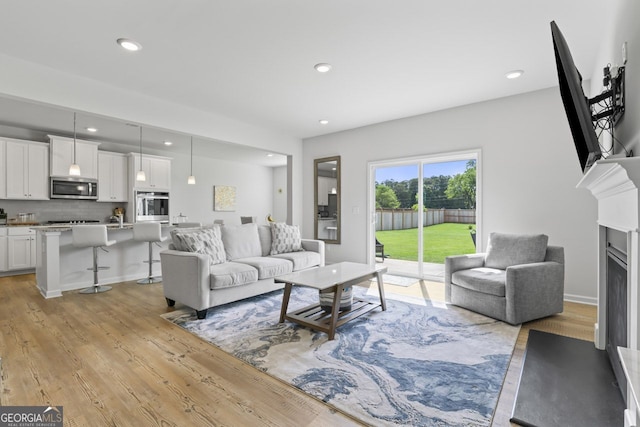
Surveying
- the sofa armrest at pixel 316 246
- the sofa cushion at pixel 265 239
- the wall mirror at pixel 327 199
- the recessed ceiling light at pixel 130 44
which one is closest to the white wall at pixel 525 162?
the wall mirror at pixel 327 199

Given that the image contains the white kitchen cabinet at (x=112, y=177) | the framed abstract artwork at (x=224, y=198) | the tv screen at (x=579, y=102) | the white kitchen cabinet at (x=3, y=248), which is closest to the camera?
the tv screen at (x=579, y=102)

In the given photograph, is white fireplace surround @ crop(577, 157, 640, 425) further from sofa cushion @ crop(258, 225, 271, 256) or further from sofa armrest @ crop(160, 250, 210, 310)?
sofa cushion @ crop(258, 225, 271, 256)

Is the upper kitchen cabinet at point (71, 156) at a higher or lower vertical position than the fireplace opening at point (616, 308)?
higher

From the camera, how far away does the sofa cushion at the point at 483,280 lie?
3062mm

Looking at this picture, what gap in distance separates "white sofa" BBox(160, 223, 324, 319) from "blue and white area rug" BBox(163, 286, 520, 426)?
0.70 feet

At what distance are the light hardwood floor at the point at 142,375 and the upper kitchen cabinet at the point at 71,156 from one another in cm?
350

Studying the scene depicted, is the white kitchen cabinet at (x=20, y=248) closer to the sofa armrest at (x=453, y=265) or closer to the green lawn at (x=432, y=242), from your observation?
the green lawn at (x=432, y=242)

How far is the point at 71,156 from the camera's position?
232 inches

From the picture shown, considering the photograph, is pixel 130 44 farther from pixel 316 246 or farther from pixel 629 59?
pixel 629 59

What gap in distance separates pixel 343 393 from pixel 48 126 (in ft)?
21.2

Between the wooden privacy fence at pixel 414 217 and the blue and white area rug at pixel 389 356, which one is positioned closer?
the blue and white area rug at pixel 389 356

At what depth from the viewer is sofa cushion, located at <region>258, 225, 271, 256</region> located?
4.70 metres

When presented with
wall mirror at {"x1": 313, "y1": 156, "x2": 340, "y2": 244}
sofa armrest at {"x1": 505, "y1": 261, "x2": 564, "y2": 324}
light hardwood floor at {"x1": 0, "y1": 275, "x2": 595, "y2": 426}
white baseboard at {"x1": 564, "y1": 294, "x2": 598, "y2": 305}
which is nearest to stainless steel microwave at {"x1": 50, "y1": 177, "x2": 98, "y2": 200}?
light hardwood floor at {"x1": 0, "y1": 275, "x2": 595, "y2": 426}

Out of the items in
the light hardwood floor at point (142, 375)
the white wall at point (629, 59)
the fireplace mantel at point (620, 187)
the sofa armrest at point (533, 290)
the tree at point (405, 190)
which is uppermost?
the white wall at point (629, 59)
